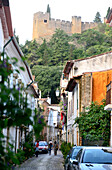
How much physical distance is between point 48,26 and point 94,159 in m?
121

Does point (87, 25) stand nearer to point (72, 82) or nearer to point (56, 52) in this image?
point (56, 52)

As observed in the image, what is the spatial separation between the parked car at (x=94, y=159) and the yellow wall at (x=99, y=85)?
43.2 feet

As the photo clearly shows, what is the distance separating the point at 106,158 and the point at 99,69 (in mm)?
15364

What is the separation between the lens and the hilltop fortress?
127 metres

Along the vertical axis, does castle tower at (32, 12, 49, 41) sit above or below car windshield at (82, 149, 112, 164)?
above

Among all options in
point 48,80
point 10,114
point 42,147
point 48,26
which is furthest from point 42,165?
point 48,26

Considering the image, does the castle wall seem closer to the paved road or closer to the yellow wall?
the yellow wall

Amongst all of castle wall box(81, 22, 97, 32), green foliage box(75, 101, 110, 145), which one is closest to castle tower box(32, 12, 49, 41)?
castle wall box(81, 22, 97, 32)

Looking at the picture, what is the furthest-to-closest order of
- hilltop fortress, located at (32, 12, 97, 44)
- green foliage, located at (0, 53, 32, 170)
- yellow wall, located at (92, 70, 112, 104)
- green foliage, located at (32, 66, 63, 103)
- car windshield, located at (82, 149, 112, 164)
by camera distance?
hilltop fortress, located at (32, 12, 97, 44), green foliage, located at (32, 66, 63, 103), yellow wall, located at (92, 70, 112, 104), car windshield, located at (82, 149, 112, 164), green foliage, located at (0, 53, 32, 170)

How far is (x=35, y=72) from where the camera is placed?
86625 mm

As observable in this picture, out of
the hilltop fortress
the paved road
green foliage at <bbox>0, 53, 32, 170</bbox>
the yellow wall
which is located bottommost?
the paved road

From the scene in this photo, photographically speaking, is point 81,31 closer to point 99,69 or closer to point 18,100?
point 99,69

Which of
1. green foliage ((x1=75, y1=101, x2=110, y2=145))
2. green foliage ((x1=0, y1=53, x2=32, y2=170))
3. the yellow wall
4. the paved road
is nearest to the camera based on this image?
green foliage ((x1=0, y1=53, x2=32, y2=170))

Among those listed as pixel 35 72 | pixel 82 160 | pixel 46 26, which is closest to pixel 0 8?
pixel 82 160
